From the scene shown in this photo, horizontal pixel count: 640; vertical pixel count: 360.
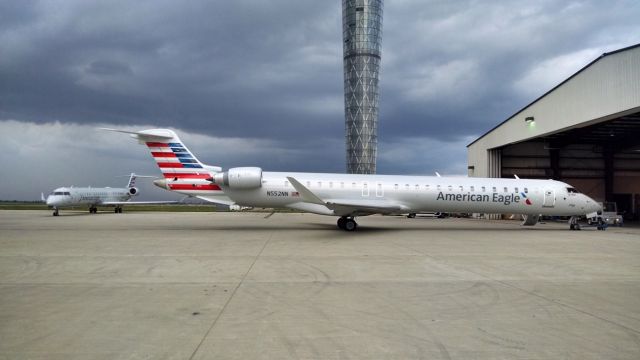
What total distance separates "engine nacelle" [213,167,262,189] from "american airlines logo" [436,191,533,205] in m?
8.14

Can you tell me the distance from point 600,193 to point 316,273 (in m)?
35.8

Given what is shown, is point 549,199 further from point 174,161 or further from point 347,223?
point 174,161

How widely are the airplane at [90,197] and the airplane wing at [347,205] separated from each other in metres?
16.9

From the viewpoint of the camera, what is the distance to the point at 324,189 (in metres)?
17.4

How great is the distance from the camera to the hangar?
20141mm

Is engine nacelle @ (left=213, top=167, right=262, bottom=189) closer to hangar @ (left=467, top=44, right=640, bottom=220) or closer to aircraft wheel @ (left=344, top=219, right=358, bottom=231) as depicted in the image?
aircraft wheel @ (left=344, top=219, right=358, bottom=231)

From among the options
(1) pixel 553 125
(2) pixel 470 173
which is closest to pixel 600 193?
(2) pixel 470 173

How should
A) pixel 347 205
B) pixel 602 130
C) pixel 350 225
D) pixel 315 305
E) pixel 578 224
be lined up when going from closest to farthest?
pixel 315 305, pixel 347 205, pixel 350 225, pixel 578 224, pixel 602 130

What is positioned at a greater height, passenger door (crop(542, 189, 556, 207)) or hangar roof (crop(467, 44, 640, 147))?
hangar roof (crop(467, 44, 640, 147))

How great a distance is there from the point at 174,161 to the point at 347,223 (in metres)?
8.00

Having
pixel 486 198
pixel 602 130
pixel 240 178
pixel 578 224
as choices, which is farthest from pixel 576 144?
pixel 240 178

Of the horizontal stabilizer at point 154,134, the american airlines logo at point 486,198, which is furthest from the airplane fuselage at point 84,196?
the american airlines logo at point 486,198

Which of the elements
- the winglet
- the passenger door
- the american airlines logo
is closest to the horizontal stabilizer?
the winglet

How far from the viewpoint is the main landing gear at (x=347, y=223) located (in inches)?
653
